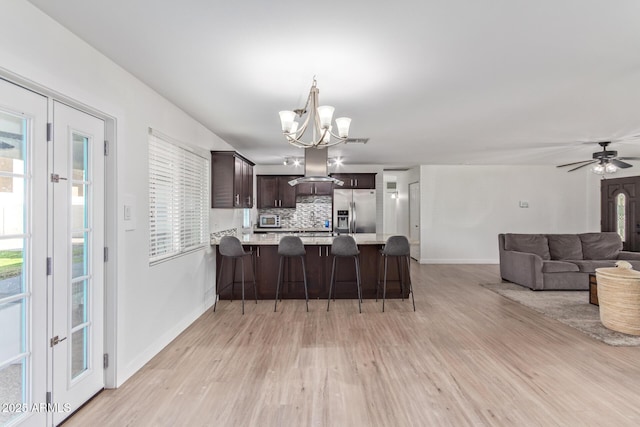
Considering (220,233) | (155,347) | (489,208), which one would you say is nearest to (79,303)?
(155,347)

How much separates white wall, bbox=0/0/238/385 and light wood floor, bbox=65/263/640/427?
28cm

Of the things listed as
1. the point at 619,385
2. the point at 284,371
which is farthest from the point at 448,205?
the point at 284,371

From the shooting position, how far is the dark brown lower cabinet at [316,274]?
4980 millimetres

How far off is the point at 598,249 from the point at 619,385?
4422 mm

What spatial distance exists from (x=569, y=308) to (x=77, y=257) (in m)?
5.51

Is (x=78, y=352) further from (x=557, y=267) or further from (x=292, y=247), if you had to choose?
(x=557, y=267)

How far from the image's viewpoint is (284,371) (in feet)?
9.10

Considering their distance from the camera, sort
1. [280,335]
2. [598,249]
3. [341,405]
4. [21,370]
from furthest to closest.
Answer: [598,249] → [280,335] → [341,405] → [21,370]

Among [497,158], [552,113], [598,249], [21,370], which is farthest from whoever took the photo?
[497,158]

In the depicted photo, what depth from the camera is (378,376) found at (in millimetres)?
2680

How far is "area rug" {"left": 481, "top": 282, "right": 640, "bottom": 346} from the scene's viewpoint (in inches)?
138

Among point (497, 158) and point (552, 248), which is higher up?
point (497, 158)

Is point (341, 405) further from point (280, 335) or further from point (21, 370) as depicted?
point (21, 370)

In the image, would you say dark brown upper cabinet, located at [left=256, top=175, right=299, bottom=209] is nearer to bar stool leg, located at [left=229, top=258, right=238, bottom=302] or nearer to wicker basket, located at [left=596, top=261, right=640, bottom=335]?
bar stool leg, located at [left=229, top=258, right=238, bottom=302]
